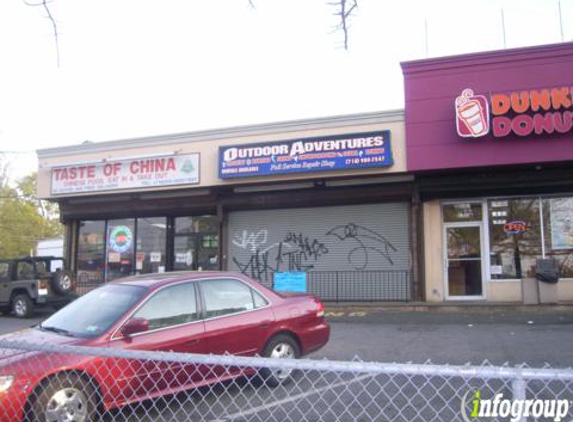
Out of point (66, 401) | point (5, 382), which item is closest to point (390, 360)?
point (66, 401)

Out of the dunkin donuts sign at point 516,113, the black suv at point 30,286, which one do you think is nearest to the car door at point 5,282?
the black suv at point 30,286

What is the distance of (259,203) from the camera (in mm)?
17297

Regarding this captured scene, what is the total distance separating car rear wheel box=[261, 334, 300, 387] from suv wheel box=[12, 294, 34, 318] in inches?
443

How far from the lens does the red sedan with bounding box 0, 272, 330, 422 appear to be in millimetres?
4602

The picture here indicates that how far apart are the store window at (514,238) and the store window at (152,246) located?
1128 cm

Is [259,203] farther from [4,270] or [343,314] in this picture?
[4,270]

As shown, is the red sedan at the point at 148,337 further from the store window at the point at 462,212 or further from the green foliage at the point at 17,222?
the green foliage at the point at 17,222

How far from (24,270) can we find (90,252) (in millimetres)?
3998

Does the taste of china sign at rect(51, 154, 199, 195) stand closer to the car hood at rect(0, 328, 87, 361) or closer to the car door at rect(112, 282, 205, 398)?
the car door at rect(112, 282, 205, 398)

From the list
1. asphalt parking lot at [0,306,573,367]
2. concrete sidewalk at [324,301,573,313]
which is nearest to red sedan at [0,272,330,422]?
asphalt parking lot at [0,306,573,367]

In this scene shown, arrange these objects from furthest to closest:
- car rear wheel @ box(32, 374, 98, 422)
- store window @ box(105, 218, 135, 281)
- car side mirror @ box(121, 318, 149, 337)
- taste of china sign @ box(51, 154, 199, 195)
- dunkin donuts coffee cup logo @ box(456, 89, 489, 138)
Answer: store window @ box(105, 218, 135, 281) < taste of china sign @ box(51, 154, 199, 195) < dunkin donuts coffee cup logo @ box(456, 89, 489, 138) < car side mirror @ box(121, 318, 149, 337) < car rear wheel @ box(32, 374, 98, 422)

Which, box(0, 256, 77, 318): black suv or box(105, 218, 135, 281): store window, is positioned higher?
box(105, 218, 135, 281): store window

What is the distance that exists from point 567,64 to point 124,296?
1311 centimetres

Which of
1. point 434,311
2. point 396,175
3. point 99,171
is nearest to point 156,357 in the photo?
point 434,311
